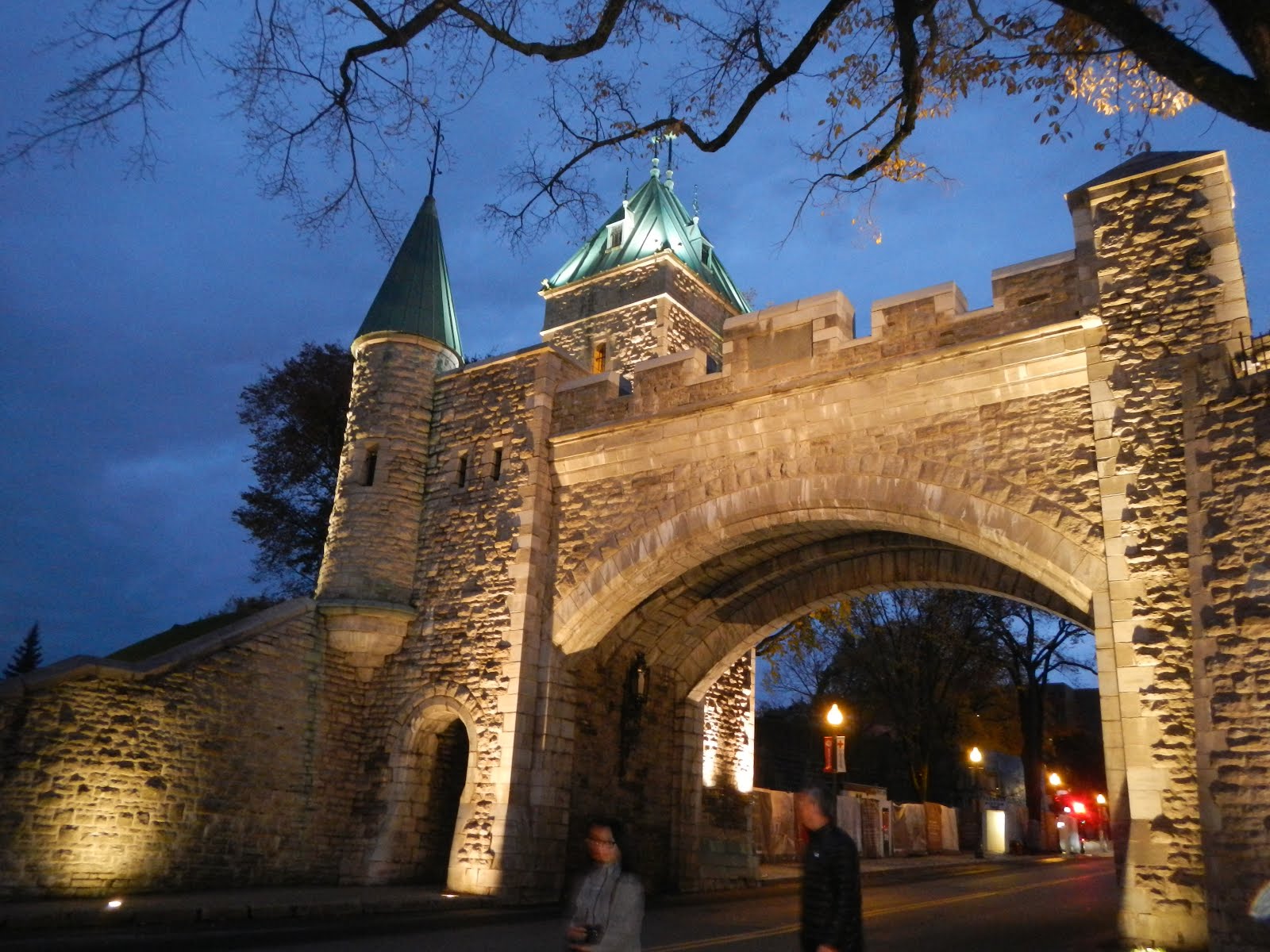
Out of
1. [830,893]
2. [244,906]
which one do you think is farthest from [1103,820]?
[830,893]

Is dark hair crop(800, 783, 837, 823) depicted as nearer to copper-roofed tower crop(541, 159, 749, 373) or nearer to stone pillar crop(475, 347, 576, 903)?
stone pillar crop(475, 347, 576, 903)

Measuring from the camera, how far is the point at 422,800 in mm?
12695

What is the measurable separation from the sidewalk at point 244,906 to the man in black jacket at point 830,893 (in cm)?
512

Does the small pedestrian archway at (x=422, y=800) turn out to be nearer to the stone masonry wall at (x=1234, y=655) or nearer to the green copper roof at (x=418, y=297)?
the green copper roof at (x=418, y=297)

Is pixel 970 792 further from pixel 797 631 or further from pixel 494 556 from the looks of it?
pixel 494 556

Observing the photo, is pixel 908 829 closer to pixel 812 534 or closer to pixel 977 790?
pixel 977 790

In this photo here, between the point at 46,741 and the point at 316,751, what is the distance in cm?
328

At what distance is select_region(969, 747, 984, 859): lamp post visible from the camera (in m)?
28.2

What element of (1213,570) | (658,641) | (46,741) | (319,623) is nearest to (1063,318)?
(1213,570)

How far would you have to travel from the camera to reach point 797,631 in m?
18.7

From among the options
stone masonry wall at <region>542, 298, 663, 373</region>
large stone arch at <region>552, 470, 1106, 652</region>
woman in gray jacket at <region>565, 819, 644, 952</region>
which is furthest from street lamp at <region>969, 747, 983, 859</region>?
woman in gray jacket at <region>565, 819, 644, 952</region>

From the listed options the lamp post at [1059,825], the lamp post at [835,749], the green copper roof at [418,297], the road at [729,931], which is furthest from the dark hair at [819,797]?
the lamp post at [1059,825]

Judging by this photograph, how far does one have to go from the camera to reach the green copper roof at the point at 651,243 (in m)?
22.7

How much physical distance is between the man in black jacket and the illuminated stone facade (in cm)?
432
